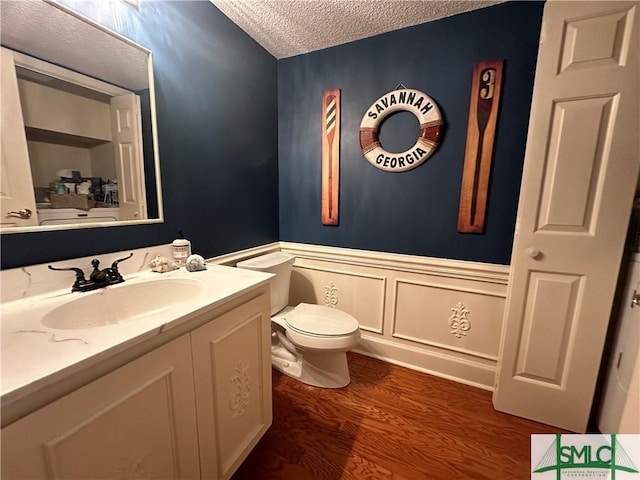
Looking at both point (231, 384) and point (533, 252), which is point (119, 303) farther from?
point (533, 252)

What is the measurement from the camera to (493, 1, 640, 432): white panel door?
1164 millimetres

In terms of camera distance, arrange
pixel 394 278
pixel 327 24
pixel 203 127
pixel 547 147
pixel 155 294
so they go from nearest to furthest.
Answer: pixel 155 294 < pixel 547 147 < pixel 203 127 < pixel 327 24 < pixel 394 278

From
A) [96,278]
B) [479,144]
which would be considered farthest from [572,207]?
[96,278]

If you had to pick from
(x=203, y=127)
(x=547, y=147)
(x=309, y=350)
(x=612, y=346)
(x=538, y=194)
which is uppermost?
(x=203, y=127)

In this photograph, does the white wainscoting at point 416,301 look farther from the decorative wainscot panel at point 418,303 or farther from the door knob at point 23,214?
the door knob at point 23,214

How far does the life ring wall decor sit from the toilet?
95 centimetres

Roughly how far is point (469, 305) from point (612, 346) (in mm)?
641

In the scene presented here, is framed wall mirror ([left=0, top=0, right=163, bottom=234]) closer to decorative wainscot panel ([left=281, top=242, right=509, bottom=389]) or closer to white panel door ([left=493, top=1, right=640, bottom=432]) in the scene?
decorative wainscot panel ([left=281, top=242, right=509, bottom=389])

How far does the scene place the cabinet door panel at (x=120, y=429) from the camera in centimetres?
52

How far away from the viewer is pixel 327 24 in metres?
1.66

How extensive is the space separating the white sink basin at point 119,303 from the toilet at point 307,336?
0.55 meters

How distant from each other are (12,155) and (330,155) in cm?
160

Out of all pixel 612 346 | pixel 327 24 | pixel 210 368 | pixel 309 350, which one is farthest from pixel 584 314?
pixel 327 24

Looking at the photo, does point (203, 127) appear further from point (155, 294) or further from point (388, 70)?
point (388, 70)
